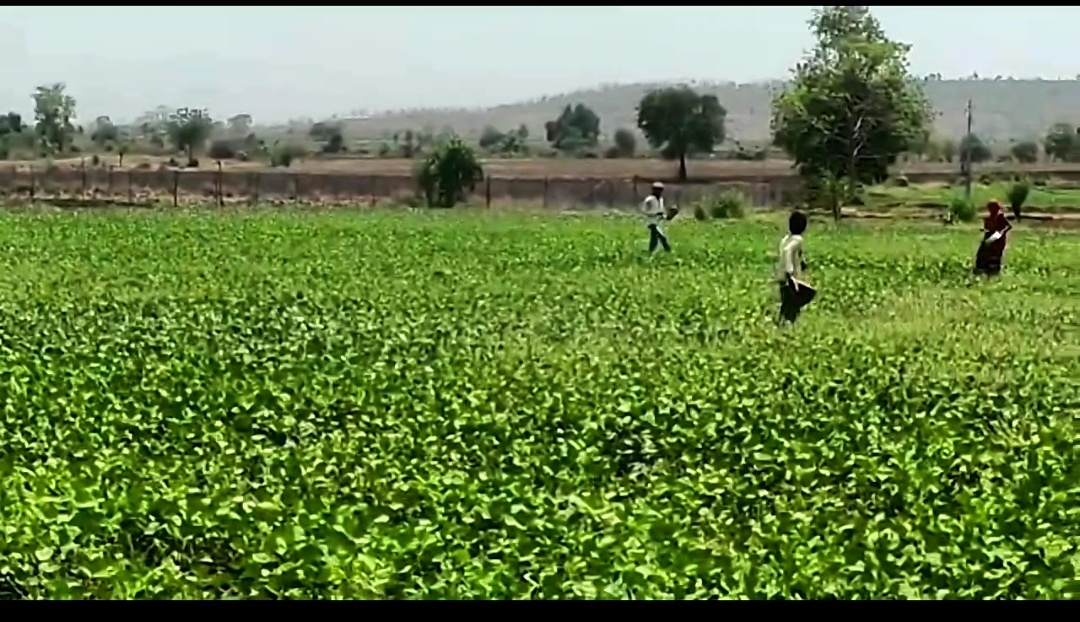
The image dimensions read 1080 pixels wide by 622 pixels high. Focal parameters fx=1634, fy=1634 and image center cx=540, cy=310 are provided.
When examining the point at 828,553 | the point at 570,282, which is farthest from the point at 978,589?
Answer: the point at 570,282

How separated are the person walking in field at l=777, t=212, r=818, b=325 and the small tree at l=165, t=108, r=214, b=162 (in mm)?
64047

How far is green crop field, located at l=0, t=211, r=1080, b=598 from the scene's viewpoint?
243 inches

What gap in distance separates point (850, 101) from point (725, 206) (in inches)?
487

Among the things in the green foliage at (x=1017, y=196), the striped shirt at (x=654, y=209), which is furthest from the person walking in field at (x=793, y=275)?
the green foliage at (x=1017, y=196)

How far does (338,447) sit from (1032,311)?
35.4ft

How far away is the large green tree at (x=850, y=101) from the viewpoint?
177 ft

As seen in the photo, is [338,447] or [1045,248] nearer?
[338,447]

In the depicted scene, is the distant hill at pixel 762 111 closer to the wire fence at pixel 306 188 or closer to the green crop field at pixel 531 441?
the wire fence at pixel 306 188

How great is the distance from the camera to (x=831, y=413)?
1030 cm

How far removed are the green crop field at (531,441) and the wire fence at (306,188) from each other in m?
31.5

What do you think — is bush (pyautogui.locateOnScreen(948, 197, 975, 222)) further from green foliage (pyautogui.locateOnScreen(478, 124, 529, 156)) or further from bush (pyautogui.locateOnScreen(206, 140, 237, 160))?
green foliage (pyautogui.locateOnScreen(478, 124, 529, 156))

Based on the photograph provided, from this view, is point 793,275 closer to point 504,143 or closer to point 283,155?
point 283,155

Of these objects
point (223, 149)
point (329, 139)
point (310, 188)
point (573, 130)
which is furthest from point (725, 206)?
point (573, 130)

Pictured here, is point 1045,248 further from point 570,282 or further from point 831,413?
point 831,413
